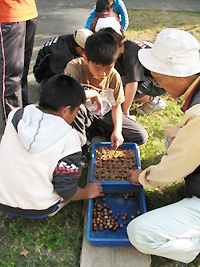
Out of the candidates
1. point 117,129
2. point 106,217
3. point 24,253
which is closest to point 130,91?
point 117,129

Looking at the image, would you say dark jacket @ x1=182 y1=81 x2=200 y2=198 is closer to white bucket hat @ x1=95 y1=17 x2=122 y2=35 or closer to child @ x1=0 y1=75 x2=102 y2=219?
child @ x1=0 y1=75 x2=102 y2=219

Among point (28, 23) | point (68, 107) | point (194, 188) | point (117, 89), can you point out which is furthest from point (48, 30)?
point (194, 188)

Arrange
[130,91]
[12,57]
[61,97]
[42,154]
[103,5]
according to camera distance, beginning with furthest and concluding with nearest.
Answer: [103,5], [130,91], [12,57], [61,97], [42,154]

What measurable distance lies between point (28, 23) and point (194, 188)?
1.95 m

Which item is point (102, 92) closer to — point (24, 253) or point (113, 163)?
point (113, 163)

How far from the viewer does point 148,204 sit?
268 centimetres

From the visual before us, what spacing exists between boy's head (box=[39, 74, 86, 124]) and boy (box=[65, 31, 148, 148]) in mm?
425

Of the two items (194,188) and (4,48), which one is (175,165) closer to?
(194,188)

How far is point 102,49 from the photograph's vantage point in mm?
2664

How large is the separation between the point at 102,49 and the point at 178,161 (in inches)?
41.0

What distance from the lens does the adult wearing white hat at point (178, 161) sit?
2.05 meters

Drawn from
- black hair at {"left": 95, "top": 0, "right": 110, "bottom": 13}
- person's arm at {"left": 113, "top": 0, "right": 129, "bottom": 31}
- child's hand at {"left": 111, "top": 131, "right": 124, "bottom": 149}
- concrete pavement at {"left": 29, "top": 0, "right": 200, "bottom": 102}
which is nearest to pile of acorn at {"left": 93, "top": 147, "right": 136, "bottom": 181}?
child's hand at {"left": 111, "top": 131, "right": 124, "bottom": 149}

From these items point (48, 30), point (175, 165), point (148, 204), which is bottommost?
point (48, 30)

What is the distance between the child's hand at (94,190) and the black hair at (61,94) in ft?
1.88
